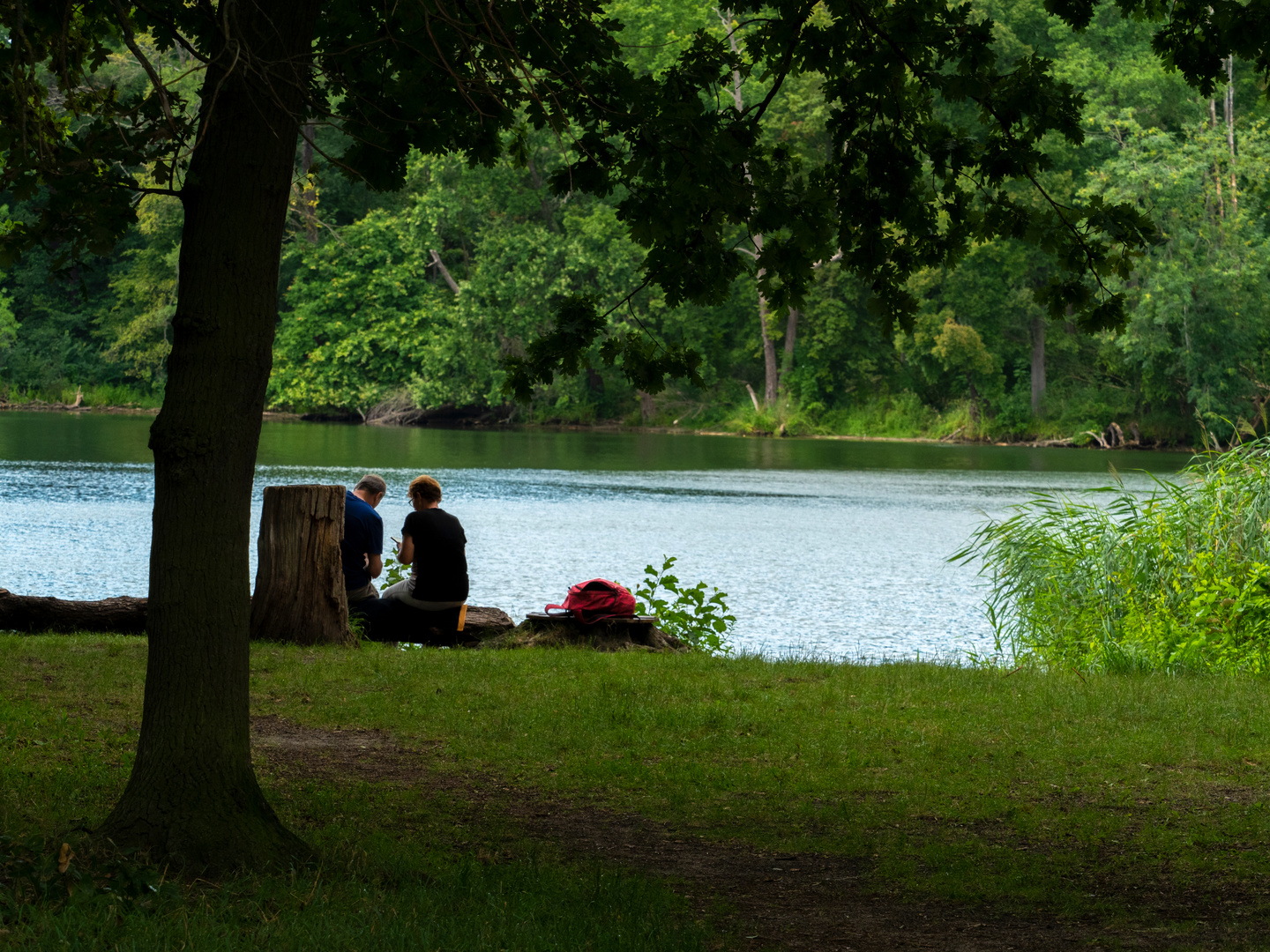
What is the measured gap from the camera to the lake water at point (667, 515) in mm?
16562

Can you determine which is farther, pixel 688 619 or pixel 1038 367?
pixel 1038 367

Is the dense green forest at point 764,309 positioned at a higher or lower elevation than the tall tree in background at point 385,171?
higher

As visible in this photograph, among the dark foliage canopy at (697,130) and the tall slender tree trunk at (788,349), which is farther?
the tall slender tree trunk at (788,349)

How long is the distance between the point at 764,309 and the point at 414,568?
4771 cm

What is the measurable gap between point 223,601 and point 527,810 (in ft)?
6.67

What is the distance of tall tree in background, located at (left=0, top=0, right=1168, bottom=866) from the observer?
16.5 ft

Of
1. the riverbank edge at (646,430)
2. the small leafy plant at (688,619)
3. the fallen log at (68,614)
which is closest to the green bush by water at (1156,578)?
the small leafy plant at (688,619)

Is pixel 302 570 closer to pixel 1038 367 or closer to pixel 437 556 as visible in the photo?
pixel 437 556

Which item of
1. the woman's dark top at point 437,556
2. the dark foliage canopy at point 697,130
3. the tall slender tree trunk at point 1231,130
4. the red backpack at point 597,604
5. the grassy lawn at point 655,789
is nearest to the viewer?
the grassy lawn at point 655,789

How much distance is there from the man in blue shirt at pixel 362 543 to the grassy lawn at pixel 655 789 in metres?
1.31

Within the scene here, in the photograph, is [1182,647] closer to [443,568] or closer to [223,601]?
[443,568]

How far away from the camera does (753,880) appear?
220 inches

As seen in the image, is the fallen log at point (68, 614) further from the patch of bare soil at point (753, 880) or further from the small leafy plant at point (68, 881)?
the small leafy plant at point (68, 881)

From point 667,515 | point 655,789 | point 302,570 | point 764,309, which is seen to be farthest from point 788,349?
point 655,789
